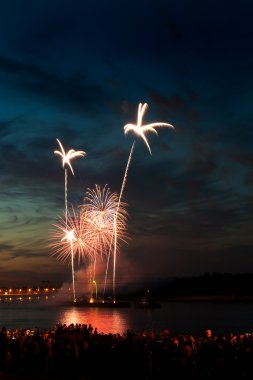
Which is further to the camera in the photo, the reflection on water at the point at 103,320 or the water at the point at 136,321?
the water at the point at 136,321

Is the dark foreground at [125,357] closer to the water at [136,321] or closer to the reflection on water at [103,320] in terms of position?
the water at [136,321]

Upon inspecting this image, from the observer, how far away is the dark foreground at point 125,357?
17.4 m

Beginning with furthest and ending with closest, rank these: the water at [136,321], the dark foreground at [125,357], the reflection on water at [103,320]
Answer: the water at [136,321] < the reflection on water at [103,320] < the dark foreground at [125,357]

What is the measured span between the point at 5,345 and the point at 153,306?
114763 mm

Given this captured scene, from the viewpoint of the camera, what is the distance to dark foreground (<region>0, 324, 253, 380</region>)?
686 inches

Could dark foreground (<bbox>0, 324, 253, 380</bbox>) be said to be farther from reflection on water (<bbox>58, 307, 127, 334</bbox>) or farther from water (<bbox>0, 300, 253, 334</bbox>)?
reflection on water (<bbox>58, 307, 127, 334</bbox>)

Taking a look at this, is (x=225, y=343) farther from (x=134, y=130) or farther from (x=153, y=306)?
(x=153, y=306)

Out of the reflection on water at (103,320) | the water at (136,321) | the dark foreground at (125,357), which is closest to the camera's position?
the dark foreground at (125,357)

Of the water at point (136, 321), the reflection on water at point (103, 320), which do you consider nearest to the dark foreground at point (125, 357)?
the water at point (136, 321)

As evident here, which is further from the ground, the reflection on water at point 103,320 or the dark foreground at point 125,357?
the reflection on water at point 103,320

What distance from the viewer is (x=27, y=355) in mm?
21703

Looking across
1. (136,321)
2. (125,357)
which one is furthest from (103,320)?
(125,357)

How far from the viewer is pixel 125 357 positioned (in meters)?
19.4

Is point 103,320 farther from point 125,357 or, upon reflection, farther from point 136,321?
point 125,357
